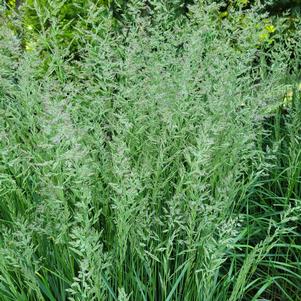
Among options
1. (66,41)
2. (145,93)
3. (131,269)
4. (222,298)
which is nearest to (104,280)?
(131,269)

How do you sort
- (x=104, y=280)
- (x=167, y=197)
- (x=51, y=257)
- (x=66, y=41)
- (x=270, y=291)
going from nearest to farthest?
(x=104, y=280) < (x=51, y=257) < (x=167, y=197) < (x=270, y=291) < (x=66, y=41)

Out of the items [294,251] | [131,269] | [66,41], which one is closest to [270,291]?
[294,251]

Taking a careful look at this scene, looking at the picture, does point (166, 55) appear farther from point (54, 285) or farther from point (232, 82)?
point (54, 285)

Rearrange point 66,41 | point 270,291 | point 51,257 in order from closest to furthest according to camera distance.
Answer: point 51,257
point 270,291
point 66,41

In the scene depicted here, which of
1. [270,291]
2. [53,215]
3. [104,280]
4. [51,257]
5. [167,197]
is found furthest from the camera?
[270,291]

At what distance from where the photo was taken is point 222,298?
7.27ft

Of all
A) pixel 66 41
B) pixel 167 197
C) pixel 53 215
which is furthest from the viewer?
pixel 66 41

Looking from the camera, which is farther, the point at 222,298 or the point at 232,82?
the point at 232,82

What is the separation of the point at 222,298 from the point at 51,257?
75cm

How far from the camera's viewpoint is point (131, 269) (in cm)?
204

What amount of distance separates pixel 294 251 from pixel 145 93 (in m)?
1.18

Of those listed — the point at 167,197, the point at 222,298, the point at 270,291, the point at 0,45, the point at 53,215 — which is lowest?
the point at 270,291

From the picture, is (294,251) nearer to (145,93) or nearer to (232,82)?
(232,82)

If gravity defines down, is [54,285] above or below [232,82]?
below
